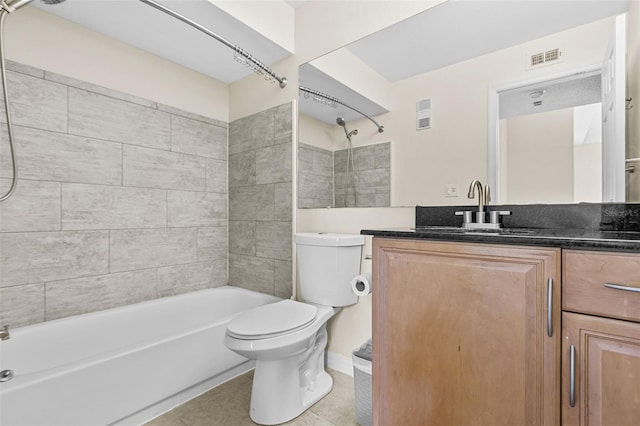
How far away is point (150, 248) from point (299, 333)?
1.32m

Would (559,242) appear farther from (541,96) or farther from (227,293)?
(227,293)

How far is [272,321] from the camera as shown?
4.98 feet

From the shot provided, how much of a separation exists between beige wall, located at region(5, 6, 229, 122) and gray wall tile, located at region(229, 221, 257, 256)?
946mm

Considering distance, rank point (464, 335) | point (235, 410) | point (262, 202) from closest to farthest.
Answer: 1. point (464, 335)
2. point (235, 410)
3. point (262, 202)

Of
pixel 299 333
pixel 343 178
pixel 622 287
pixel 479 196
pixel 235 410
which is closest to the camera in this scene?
pixel 622 287

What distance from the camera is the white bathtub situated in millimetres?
1173

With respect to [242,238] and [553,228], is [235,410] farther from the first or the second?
[553,228]

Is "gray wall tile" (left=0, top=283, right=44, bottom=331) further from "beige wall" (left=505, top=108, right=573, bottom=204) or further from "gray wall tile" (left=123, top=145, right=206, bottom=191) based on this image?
"beige wall" (left=505, top=108, right=573, bottom=204)

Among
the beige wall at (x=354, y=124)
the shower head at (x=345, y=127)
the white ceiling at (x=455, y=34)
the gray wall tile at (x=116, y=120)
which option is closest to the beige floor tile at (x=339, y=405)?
the beige wall at (x=354, y=124)

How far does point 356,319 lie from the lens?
193 centimetres

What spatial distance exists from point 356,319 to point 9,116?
2131 millimetres

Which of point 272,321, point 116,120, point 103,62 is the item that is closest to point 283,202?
point 272,321

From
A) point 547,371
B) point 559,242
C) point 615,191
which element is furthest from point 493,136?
point 547,371

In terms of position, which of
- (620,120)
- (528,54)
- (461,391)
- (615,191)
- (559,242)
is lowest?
(461,391)
